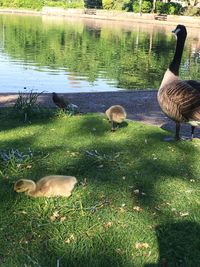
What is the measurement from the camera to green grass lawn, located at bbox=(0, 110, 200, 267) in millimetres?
3436

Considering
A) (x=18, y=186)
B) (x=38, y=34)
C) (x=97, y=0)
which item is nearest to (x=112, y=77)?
(x=18, y=186)

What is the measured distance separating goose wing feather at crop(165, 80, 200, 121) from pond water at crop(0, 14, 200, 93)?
9.03 m

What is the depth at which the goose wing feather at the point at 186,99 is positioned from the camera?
19.2ft

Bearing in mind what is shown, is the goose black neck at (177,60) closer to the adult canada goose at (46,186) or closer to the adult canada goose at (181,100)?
the adult canada goose at (181,100)

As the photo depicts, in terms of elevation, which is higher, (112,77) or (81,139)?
(81,139)

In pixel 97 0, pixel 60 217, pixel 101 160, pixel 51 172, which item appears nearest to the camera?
pixel 60 217

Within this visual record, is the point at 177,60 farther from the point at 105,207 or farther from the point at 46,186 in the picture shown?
the point at 46,186

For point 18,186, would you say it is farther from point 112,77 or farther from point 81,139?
point 112,77

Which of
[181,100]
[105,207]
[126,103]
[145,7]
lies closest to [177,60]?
[181,100]

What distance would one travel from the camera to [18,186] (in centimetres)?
398

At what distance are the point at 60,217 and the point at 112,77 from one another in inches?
574

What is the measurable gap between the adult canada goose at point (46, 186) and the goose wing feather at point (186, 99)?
247 cm

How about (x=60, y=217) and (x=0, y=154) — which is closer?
(x=60, y=217)

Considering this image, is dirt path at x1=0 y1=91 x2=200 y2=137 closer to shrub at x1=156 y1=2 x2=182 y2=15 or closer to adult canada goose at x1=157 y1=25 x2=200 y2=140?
adult canada goose at x1=157 y1=25 x2=200 y2=140
